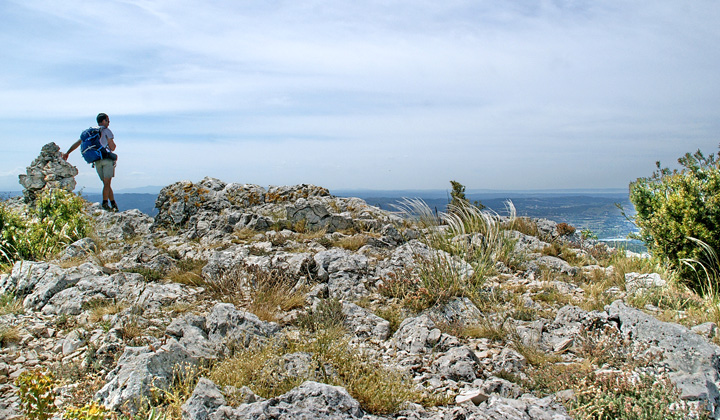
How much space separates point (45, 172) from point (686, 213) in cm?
1874

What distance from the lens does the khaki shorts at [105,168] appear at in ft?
41.7

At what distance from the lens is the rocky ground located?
3758mm

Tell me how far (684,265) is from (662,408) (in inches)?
200

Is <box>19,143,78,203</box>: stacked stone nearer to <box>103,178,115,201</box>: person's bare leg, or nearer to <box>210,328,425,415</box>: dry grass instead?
<box>103,178,115,201</box>: person's bare leg

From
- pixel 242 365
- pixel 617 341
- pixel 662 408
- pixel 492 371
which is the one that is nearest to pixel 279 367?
pixel 242 365

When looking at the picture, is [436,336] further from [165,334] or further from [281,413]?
[165,334]

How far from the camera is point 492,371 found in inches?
180

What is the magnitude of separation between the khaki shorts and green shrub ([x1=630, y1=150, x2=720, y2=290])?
14.5 m

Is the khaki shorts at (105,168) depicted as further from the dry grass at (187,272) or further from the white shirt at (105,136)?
the dry grass at (187,272)

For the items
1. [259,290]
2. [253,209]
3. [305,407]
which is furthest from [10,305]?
[253,209]

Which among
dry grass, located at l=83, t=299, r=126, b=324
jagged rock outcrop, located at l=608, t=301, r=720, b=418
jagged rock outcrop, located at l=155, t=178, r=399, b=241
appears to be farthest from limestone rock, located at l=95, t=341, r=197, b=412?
jagged rock outcrop, located at l=155, t=178, r=399, b=241

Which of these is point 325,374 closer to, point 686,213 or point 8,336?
point 8,336

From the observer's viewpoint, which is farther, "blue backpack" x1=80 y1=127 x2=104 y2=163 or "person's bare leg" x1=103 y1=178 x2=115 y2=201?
"person's bare leg" x1=103 y1=178 x2=115 y2=201

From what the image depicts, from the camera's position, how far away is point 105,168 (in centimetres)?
1282
